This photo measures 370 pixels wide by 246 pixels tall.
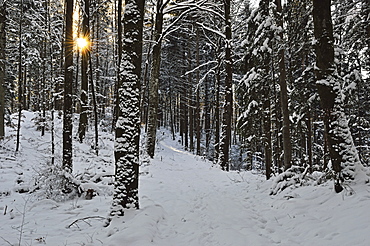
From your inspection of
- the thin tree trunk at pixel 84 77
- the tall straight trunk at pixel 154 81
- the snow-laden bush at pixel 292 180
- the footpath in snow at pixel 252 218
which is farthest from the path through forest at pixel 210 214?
the thin tree trunk at pixel 84 77

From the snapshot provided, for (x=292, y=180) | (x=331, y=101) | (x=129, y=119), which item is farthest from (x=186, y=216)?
(x=331, y=101)

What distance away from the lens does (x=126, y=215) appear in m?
4.98

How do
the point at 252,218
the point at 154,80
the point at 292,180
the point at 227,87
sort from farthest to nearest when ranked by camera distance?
1. the point at 227,87
2. the point at 154,80
3. the point at 292,180
4. the point at 252,218

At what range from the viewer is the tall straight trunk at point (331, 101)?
5461mm

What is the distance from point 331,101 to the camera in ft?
18.5

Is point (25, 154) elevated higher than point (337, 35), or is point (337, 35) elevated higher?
point (337, 35)

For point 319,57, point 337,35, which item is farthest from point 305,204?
point 337,35

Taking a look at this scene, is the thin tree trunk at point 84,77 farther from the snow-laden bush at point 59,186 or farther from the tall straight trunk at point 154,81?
the snow-laden bush at point 59,186

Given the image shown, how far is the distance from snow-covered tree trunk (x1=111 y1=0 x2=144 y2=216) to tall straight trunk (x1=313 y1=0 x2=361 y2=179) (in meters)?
4.21

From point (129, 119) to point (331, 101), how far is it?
Answer: 15.2 feet

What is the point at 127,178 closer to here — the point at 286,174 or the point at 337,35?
the point at 286,174

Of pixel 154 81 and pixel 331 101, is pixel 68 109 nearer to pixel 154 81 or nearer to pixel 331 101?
pixel 154 81

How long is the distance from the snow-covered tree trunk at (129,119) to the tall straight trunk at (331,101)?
13.8 ft

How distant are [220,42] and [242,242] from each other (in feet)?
53.4
